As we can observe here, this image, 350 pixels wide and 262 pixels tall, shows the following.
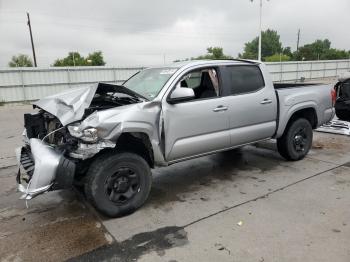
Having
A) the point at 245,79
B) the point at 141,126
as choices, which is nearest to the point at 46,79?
the point at 245,79

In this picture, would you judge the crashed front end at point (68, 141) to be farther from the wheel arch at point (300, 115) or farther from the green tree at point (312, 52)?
the green tree at point (312, 52)

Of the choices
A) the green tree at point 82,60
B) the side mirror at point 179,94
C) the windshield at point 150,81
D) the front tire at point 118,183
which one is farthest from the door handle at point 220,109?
the green tree at point 82,60

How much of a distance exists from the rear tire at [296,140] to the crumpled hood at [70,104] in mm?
3472

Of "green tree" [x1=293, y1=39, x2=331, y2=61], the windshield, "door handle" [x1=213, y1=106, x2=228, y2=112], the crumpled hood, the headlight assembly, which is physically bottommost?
the headlight assembly

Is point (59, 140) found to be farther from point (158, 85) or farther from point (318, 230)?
point (318, 230)

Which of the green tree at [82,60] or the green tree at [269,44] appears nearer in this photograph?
the green tree at [82,60]

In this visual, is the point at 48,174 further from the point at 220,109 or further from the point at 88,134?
the point at 220,109

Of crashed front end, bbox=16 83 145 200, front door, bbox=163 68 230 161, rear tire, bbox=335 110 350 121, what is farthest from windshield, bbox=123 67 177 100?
rear tire, bbox=335 110 350 121

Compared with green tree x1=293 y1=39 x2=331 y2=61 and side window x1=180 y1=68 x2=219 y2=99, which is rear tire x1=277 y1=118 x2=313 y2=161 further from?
green tree x1=293 y1=39 x2=331 y2=61

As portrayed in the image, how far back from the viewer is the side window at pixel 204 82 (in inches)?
193

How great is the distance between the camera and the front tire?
12.0 feet

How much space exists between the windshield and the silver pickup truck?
0.07 feet

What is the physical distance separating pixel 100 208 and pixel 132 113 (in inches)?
45.1

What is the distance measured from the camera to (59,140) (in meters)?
3.96
